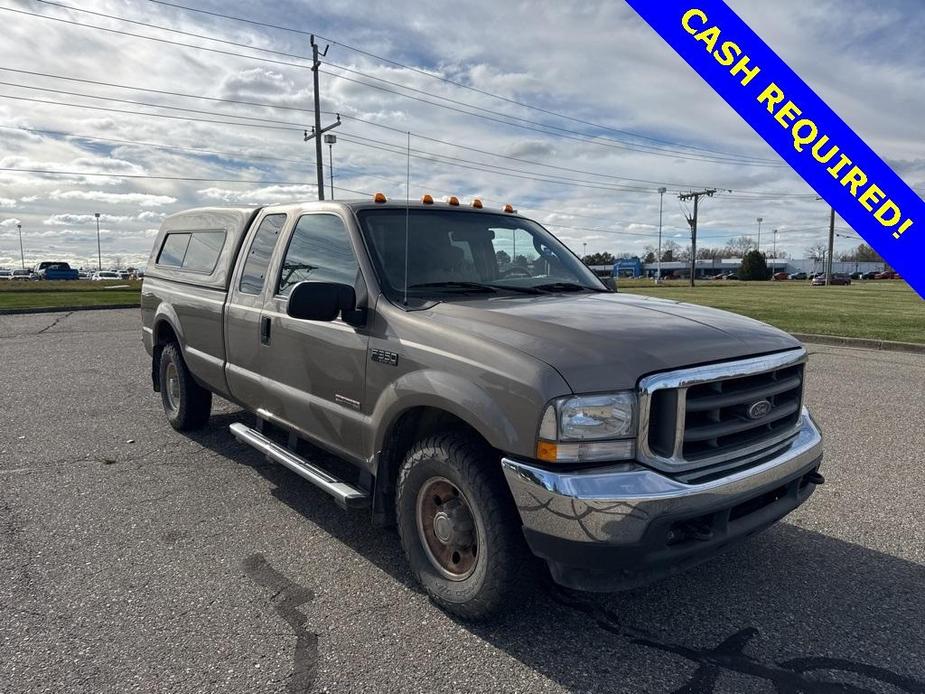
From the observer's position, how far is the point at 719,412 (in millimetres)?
2777

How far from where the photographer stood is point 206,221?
5.56 m

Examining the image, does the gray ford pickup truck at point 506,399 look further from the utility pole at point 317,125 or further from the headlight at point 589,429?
the utility pole at point 317,125

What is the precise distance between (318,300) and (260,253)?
157 centimetres

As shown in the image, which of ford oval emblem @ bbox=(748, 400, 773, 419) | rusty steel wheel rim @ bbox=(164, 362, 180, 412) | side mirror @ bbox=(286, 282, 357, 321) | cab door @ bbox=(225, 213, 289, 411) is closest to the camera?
ford oval emblem @ bbox=(748, 400, 773, 419)

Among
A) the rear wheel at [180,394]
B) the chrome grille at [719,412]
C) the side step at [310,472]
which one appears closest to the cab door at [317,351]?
the side step at [310,472]

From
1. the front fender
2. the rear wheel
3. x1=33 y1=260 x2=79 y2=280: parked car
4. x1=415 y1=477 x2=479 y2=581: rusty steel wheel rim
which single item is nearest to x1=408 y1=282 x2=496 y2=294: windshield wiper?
the front fender

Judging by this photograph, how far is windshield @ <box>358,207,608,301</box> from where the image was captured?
3598mm

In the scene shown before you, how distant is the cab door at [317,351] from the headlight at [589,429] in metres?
1.22

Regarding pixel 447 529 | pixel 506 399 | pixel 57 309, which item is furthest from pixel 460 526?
pixel 57 309

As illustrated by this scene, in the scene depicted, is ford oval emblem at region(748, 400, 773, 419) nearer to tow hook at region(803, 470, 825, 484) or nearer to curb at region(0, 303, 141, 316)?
tow hook at region(803, 470, 825, 484)

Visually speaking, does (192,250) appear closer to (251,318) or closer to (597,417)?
(251,318)

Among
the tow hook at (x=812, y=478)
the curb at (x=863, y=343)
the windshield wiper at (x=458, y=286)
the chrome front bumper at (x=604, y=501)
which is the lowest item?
the curb at (x=863, y=343)

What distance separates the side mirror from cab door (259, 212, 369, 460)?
0.59ft

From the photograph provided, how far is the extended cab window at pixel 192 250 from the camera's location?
17.1 feet
